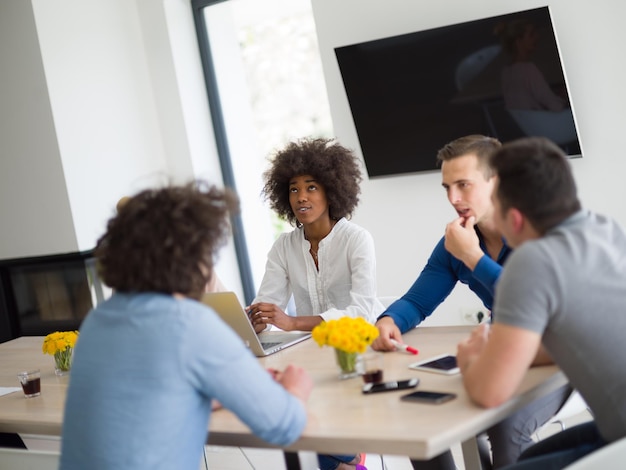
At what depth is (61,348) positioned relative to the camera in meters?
2.86

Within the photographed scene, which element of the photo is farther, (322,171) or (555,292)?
(322,171)

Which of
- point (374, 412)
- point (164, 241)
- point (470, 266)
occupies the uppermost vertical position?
point (164, 241)

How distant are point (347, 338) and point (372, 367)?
4.8 inches

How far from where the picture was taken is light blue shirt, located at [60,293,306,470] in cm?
170

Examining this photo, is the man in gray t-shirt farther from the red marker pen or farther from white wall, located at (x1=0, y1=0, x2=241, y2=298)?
white wall, located at (x1=0, y1=0, x2=241, y2=298)

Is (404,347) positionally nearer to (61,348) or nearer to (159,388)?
(159,388)

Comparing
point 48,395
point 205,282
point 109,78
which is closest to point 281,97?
point 109,78

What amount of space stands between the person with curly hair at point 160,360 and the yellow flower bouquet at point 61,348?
3.58ft

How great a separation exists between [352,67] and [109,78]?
67.5 inches

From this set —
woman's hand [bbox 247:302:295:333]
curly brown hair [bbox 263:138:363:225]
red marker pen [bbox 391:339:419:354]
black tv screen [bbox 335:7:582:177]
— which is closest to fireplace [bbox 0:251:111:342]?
black tv screen [bbox 335:7:582:177]

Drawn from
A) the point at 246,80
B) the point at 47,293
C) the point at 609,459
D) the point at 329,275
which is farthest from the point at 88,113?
the point at 609,459

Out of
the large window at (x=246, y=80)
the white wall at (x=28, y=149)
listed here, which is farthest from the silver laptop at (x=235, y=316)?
the large window at (x=246, y=80)

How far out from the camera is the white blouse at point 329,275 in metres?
3.20

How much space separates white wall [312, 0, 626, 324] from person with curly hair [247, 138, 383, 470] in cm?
137
